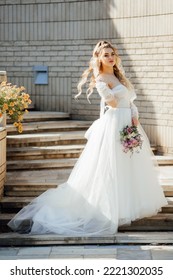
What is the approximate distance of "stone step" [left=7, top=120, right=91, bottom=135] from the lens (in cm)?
1115

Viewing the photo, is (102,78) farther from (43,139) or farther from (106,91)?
(43,139)

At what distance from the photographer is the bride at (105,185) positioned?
8062 millimetres

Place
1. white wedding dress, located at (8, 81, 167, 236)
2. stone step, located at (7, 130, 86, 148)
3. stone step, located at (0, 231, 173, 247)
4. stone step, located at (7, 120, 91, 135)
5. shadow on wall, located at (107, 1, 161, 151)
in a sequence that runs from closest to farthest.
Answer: stone step, located at (0, 231, 173, 247), white wedding dress, located at (8, 81, 167, 236), stone step, located at (7, 130, 86, 148), stone step, located at (7, 120, 91, 135), shadow on wall, located at (107, 1, 161, 151)

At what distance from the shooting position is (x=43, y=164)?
393 inches

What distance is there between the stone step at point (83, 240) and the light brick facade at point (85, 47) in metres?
3.36

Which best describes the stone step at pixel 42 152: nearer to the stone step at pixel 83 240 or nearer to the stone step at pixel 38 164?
the stone step at pixel 38 164

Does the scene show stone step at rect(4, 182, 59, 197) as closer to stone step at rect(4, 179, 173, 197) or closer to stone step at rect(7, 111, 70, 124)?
stone step at rect(4, 179, 173, 197)

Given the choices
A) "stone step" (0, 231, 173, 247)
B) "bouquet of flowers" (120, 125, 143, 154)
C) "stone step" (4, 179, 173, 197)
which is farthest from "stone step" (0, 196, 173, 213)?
"bouquet of flowers" (120, 125, 143, 154)

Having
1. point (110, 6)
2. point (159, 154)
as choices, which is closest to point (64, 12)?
point (110, 6)

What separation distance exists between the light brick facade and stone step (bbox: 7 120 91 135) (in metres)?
0.49

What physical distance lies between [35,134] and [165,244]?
3.89m

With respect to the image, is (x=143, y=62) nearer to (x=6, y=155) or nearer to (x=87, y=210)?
(x=6, y=155)

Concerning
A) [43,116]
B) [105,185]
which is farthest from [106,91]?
[43,116]

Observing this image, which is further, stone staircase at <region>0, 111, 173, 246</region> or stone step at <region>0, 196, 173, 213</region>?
stone step at <region>0, 196, 173, 213</region>
